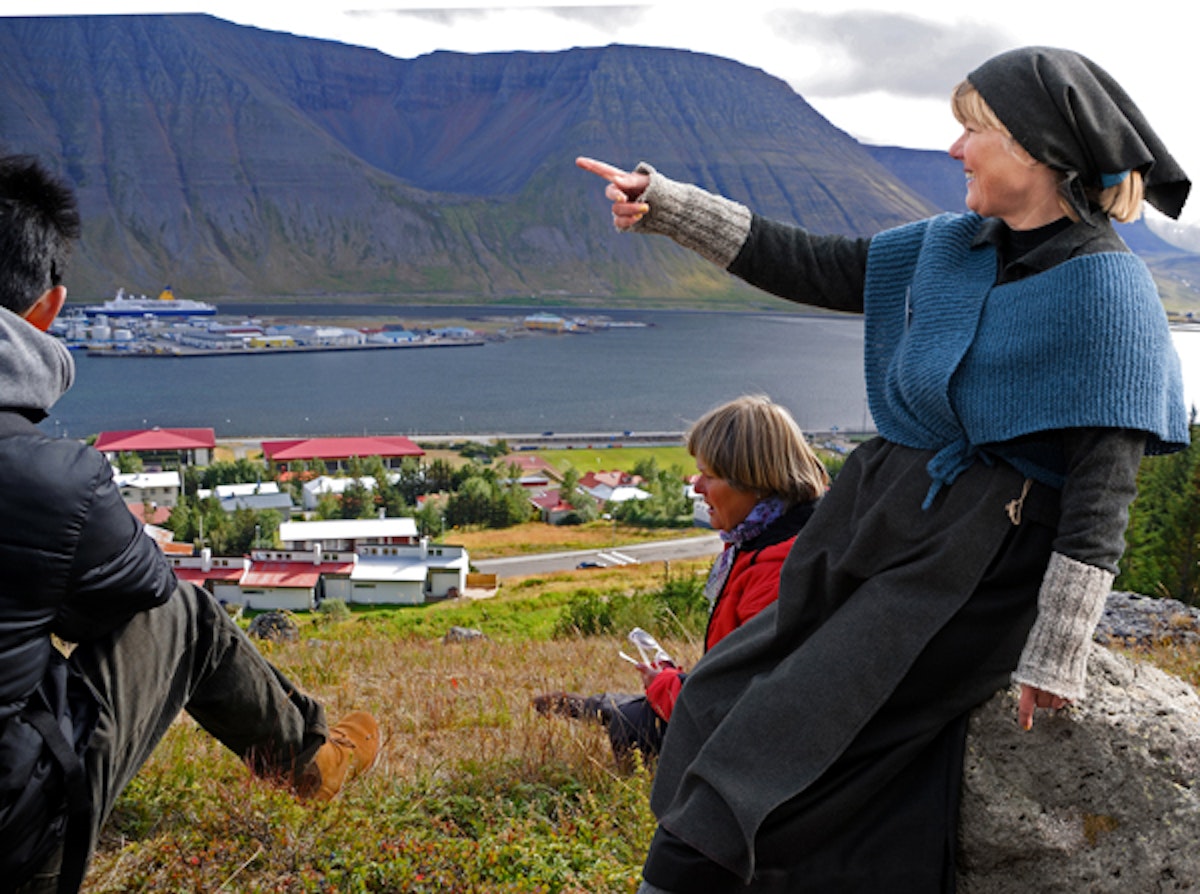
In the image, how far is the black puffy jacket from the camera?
1.20 m


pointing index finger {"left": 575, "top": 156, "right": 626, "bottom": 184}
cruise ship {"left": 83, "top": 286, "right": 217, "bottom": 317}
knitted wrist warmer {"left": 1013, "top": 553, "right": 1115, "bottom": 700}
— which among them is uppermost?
pointing index finger {"left": 575, "top": 156, "right": 626, "bottom": 184}

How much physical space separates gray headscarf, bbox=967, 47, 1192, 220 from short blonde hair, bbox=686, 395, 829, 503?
25.3 inches

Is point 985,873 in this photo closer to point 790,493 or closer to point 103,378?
point 790,493

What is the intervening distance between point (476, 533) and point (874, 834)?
105 ft

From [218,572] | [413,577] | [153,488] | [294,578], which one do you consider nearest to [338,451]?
[153,488]

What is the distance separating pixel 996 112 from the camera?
1262mm

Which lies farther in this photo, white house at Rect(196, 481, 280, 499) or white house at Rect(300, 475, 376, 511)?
white house at Rect(196, 481, 280, 499)

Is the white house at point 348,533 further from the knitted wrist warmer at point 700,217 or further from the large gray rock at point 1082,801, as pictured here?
the large gray rock at point 1082,801

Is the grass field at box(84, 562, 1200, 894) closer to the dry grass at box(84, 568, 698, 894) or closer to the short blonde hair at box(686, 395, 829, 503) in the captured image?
the dry grass at box(84, 568, 698, 894)

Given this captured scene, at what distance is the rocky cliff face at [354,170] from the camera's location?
12975 centimetres

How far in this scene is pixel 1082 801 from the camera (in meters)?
1.31

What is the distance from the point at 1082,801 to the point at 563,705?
4.78 ft

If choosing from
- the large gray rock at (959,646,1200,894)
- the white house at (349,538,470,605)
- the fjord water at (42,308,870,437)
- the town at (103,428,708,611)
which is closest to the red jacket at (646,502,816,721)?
the large gray rock at (959,646,1200,894)

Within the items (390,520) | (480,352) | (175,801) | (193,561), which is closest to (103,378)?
(480,352)
